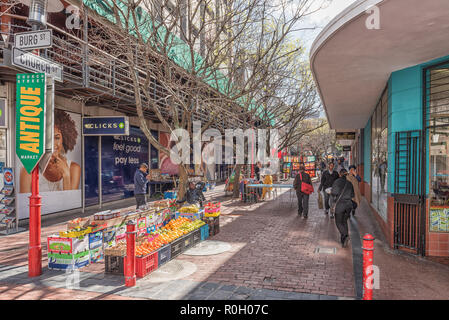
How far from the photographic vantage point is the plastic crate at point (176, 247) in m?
6.41

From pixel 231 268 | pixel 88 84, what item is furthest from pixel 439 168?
pixel 88 84

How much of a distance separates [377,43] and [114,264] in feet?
20.1

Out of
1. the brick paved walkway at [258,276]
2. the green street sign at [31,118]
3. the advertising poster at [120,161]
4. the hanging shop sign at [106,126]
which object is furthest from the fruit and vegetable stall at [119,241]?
the advertising poster at [120,161]

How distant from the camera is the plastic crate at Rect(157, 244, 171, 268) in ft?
19.4

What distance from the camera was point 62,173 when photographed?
37.6ft

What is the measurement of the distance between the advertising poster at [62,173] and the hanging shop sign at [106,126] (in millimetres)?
470

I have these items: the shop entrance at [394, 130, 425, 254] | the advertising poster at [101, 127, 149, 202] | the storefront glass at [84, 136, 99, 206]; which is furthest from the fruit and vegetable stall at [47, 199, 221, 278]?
the advertising poster at [101, 127, 149, 202]

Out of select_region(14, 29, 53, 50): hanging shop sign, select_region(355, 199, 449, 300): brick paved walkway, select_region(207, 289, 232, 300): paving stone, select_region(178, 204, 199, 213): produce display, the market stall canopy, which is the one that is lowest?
select_region(207, 289, 232, 300): paving stone

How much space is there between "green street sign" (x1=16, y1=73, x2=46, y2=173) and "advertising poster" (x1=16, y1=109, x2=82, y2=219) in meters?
5.31

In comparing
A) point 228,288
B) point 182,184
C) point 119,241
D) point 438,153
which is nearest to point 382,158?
point 438,153

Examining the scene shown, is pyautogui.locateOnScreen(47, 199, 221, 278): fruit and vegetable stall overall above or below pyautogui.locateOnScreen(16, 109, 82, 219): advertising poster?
below

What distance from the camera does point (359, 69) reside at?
23.4ft

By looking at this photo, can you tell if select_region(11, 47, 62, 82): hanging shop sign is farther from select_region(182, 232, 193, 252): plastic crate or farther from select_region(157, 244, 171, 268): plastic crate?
select_region(182, 232, 193, 252): plastic crate

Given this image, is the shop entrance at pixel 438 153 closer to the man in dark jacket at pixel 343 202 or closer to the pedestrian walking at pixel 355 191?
the man in dark jacket at pixel 343 202
